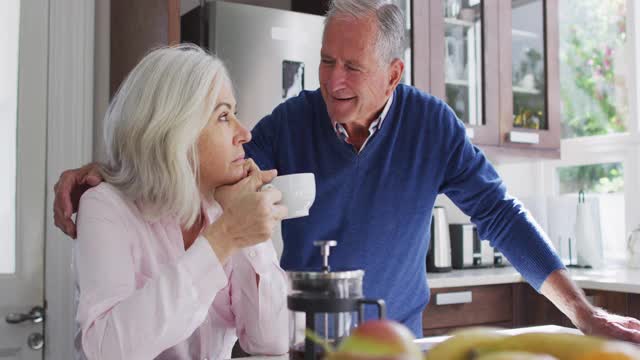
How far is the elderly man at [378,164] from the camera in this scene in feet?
6.28

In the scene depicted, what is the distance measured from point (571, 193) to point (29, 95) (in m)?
2.85

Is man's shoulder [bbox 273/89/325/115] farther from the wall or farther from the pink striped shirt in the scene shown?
the wall

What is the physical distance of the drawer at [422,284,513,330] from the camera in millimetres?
2951

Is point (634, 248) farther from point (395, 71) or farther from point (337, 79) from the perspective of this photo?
point (337, 79)

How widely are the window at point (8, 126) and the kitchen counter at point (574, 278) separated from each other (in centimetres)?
158

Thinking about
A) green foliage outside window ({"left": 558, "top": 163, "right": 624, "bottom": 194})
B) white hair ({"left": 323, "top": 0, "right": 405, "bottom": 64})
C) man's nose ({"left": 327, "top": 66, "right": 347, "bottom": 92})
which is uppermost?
white hair ({"left": 323, "top": 0, "right": 405, "bottom": 64})

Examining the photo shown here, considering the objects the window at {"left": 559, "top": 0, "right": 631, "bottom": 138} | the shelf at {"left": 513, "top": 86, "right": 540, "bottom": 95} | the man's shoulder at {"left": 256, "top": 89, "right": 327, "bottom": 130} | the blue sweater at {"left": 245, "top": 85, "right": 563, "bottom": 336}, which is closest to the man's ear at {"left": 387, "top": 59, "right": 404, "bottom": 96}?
the blue sweater at {"left": 245, "top": 85, "right": 563, "bottom": 336}

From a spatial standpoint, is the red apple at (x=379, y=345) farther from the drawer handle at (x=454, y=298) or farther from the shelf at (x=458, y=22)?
the shelf at (x=458, y=22)

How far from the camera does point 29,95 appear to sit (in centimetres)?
264

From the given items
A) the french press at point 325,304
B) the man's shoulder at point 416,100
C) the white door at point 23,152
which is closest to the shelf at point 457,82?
the man's shoulder at point 416,100

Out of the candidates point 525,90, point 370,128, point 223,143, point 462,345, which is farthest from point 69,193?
point 525,90

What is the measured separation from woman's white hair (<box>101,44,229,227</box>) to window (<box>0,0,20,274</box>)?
1.23 metres

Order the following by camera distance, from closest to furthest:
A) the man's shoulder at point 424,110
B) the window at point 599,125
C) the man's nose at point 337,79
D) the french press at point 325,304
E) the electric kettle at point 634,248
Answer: the french press at point 325,304
the man's nose at point 337,79
the man's shoulder at point 424,110
the electric kettle at point 634,248
the window at point 599,125

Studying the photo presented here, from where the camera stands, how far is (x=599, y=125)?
3926mm
